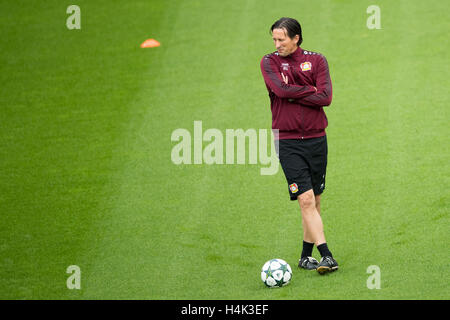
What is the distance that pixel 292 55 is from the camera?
590 centimetres

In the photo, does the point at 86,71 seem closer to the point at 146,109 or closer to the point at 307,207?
the point at 146,109

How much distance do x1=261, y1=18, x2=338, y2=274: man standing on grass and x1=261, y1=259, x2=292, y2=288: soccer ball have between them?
11.6 inches

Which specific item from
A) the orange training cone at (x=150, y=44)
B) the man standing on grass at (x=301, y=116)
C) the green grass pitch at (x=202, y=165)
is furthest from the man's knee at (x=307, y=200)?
the orange training cone at (x=150, y=44)

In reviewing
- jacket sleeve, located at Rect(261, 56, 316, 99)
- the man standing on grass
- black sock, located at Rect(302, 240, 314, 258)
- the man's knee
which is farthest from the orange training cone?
the man's knee

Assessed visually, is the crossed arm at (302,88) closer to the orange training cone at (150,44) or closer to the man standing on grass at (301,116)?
the man standing on grass at (301,116)

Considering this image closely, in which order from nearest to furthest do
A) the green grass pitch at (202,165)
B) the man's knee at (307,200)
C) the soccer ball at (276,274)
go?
the soccer ball at (276,274)
the man's knee at (307,200)
the green grass pitch at (202,165)

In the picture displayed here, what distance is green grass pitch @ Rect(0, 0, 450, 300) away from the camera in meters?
6.28

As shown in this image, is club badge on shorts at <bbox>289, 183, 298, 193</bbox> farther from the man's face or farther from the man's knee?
the man's face

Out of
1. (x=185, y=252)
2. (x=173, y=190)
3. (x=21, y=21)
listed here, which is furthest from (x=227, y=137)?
(x=21, y=21)

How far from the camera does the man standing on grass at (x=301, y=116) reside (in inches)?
229

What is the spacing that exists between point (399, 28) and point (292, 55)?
6041 mm

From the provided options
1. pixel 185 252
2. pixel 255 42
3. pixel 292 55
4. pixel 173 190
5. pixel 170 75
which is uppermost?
pixel 255 42

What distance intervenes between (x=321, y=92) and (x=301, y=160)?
0.58 metres

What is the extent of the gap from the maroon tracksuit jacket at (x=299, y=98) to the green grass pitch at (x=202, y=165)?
1.23 m
